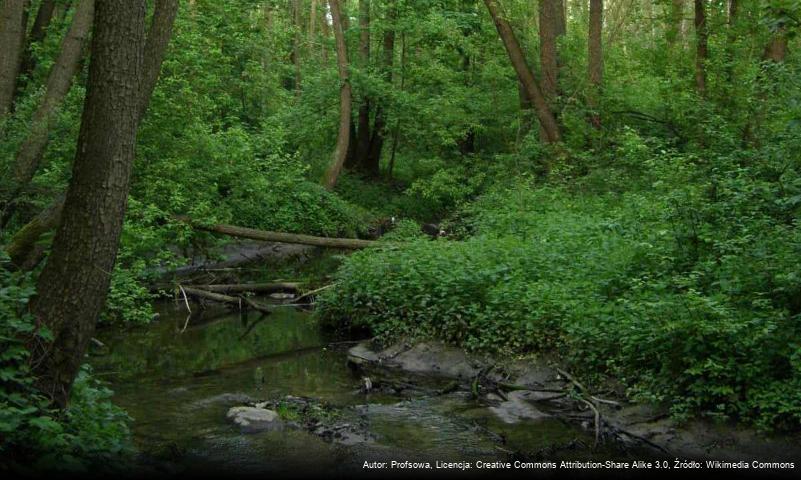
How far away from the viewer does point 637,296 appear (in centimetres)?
951

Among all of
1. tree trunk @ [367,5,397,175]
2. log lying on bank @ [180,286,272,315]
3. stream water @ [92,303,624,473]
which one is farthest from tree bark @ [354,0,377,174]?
stream water @ [92,303,624,473]

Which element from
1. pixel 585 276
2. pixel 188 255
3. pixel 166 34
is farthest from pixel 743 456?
pixel 188 255

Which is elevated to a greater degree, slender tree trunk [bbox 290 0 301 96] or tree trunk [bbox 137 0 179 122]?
slender tree trunk [bbox 290 0 301 96]

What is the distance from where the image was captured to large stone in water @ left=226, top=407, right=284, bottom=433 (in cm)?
858

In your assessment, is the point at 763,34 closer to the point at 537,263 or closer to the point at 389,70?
the point at 537,263

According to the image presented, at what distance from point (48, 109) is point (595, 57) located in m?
13.4

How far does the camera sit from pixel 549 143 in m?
20.7

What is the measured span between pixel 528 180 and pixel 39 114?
35.1 ft

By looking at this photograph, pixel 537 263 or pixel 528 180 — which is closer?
pixel 537 263

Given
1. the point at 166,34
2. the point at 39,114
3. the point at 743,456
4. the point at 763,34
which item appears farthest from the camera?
the point at 763,34

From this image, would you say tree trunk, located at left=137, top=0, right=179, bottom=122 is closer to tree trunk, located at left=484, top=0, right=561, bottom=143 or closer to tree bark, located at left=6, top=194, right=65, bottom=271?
tree bark, located at left=6, top=194, right=65, bottom=271

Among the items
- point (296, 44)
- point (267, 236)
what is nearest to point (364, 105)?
point (296, 44)

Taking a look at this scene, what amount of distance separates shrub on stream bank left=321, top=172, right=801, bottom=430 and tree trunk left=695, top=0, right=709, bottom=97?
18.8 ft

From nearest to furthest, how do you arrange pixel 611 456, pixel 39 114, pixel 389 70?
pixel 611 456 < pixel 39 114 < pixel 389 70
